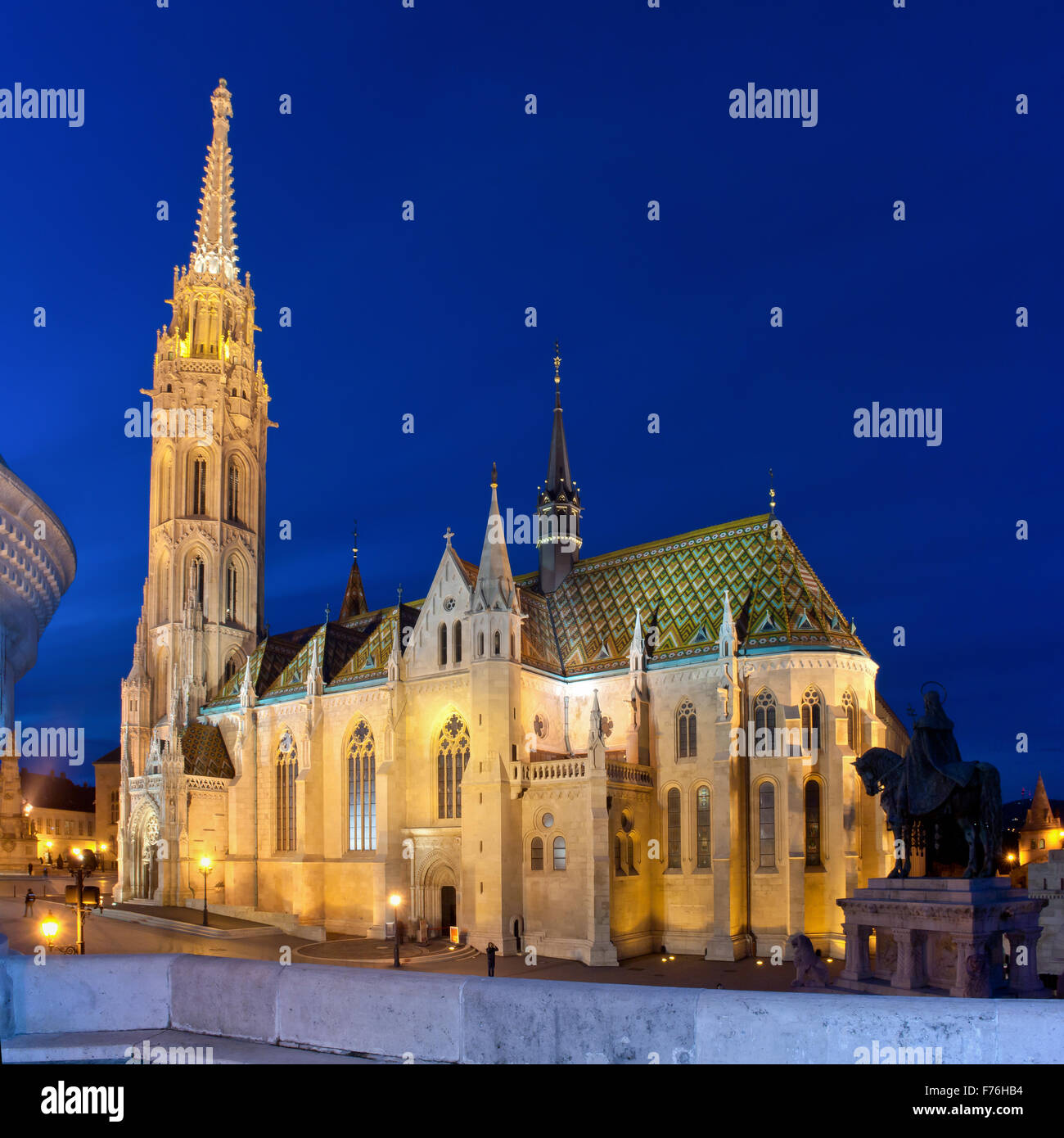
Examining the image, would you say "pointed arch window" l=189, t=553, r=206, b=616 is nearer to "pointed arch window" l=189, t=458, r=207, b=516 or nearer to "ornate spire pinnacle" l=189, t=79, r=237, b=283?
"pointed arch window" l=189, t=458, r=207, b=516

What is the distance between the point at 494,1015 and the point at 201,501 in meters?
58.7

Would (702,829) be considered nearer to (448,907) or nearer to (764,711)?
(764,711)

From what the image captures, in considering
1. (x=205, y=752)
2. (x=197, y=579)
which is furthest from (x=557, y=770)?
(x=197, y=579)

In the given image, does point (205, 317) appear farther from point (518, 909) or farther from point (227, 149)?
point (518, 909)

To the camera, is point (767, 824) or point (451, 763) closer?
point (767, 824)

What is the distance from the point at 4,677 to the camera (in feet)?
25.0

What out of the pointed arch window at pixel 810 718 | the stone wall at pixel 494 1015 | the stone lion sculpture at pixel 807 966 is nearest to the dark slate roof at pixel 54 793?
the pointed arch window at pixel 810 718

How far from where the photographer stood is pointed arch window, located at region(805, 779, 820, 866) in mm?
40375

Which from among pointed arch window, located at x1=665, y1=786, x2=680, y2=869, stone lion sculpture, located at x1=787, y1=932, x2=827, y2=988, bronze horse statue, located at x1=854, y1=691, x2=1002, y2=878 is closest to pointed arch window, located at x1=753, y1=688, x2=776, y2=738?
pointed arch window, located at x1=665, y1=786, x2=680, y2=869

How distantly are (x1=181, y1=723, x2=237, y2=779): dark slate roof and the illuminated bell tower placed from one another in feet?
7.06

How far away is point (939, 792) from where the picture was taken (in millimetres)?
22484

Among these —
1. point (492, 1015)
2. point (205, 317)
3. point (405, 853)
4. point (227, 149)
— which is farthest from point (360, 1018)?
point (227, 149)

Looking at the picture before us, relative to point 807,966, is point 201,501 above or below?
above
